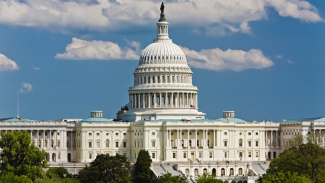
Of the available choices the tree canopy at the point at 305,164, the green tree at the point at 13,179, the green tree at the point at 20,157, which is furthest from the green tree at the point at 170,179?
the green tree at the point at 13,179

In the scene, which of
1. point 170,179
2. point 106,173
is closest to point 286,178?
point 170,179

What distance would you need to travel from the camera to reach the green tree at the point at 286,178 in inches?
6791

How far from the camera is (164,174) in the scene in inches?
7800

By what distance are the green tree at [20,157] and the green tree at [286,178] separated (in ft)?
155

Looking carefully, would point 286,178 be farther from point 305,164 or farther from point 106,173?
point 106,173

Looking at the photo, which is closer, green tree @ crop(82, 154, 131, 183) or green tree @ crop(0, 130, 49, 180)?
green tree @ crop(0, 130, 49, 180)

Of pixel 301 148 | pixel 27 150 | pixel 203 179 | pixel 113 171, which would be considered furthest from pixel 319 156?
pixel 27 150

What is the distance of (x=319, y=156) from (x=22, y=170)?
61814 mm

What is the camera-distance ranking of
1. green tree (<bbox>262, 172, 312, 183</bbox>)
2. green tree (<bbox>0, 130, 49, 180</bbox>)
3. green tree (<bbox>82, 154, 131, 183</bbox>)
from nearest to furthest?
green tree (<bbox>262, 172, 312, 183</bbox>) < green tree (<bbox>0, 130, 49, 180</bbox>) < green tree (<bbox>82, 154, 131, 183</bbox>)

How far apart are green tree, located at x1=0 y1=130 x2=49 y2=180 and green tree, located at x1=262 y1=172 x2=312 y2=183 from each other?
47.3m

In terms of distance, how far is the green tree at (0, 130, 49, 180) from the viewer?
619 feet

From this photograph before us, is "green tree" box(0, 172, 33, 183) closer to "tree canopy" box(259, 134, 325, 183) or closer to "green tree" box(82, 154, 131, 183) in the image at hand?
"green tree" box(82, 154, 131, 183)

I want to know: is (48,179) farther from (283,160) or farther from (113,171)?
(283,160)

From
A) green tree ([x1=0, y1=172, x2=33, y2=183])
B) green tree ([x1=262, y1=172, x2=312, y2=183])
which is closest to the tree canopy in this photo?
green tree ([x1=262, y1=172, x2=312, y2=183])
